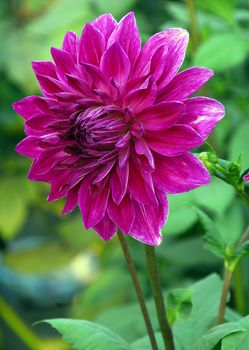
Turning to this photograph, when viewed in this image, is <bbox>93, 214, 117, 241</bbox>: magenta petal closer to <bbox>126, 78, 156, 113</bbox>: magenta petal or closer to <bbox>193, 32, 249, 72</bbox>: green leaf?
<bbox>126, 78, 156, 113</bbox>: magenta petal

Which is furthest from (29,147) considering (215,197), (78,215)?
(78,215)

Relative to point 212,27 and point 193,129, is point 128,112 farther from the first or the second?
point 212,27

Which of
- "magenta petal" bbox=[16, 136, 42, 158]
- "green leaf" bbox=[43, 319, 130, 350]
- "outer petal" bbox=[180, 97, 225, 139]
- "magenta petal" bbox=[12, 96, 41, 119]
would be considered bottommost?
"green leaf" bbox=[43, 319, 130, 350]

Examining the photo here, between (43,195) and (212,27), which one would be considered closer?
(212,27)

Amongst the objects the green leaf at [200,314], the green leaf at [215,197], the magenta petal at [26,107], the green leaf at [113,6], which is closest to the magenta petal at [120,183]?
the magenta petal at [26,107]

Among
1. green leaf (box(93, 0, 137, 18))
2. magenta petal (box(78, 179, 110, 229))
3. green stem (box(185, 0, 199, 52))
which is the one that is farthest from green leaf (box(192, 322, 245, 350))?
green leaf (box(93, 0, 137, 18))

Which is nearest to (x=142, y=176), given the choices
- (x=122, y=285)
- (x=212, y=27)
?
(x=212, y=27)

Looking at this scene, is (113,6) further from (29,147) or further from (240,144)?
(29,147)
